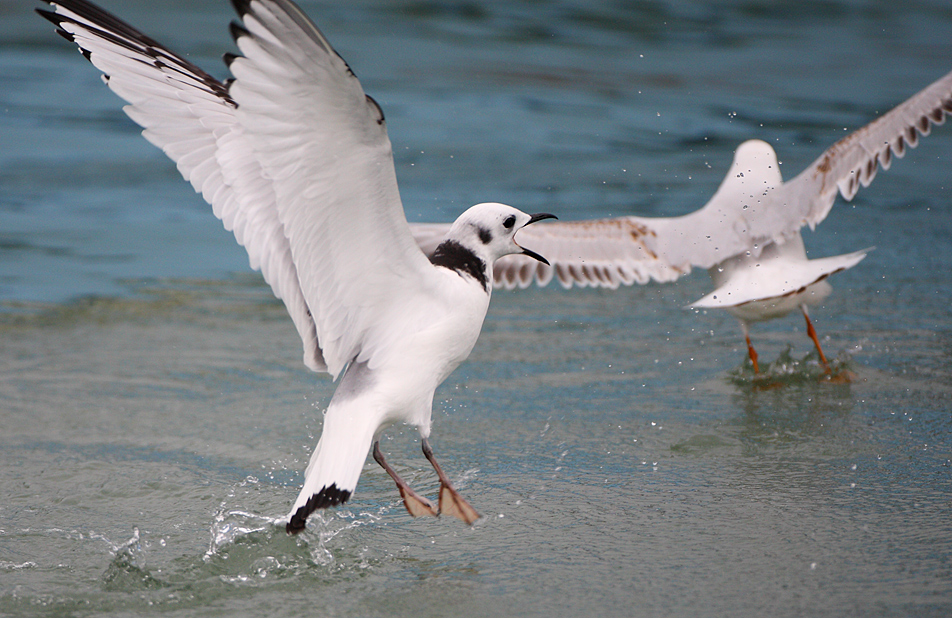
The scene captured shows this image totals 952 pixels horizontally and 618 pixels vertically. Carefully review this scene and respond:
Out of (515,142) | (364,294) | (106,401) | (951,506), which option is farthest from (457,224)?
(515,142)

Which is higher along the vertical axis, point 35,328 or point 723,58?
point 723,58

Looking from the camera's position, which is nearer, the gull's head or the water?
the water

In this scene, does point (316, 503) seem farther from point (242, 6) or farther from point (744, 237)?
point (744, 237)

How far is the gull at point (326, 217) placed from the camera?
10.4 ft

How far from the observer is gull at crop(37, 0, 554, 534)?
3.17 meters

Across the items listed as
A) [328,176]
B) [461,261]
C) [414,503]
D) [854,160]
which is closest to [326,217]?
[328,176]

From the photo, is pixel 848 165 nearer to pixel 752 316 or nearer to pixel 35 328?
pixel 752 316

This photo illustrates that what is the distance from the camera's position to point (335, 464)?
3.44m

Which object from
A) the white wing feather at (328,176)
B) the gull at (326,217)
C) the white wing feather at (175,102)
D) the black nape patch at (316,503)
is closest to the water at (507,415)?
the black nape patch at (316,503)

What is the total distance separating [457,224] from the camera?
3889mm

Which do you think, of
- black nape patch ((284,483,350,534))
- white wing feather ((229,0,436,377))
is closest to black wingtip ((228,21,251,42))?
white wing feather ((229,0,436,377))

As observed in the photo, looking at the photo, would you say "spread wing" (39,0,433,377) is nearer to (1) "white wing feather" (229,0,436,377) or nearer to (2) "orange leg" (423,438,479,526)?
(1) "white wing feather" (229,0,436,377)

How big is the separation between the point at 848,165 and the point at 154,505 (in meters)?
3.76

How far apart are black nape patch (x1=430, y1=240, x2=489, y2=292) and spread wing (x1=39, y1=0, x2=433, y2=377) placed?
0.19 meters
